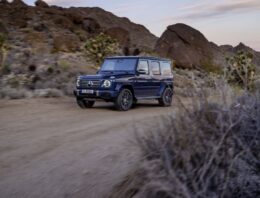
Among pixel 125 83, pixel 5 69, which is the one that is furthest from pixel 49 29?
pixel 125 83

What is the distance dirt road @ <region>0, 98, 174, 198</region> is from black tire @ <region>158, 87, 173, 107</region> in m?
3.65

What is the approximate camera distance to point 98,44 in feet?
107

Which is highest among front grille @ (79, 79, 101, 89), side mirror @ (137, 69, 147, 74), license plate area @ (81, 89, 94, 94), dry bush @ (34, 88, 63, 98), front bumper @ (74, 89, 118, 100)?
side mirror @ (137, 69, 147, 74)

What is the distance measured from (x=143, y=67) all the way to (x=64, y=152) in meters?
9.28

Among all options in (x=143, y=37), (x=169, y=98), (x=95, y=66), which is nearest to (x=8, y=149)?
(x=169, y=98)

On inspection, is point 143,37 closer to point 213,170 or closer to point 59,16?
point 59,16

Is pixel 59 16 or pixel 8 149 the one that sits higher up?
pixel 59 16

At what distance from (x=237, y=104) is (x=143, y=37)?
252 ft

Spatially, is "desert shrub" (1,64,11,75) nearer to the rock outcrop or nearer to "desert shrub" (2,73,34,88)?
"desert shrub" (2,73,34,88)

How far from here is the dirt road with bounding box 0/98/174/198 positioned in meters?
7.64

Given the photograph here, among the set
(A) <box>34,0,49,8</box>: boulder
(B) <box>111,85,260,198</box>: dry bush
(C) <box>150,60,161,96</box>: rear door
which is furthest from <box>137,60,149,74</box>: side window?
(A) <box>34,0,49,8</box>: boulder

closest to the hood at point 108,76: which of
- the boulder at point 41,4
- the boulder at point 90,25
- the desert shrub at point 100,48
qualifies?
the desert shrub at point 100,48

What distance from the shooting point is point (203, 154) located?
5395 mm

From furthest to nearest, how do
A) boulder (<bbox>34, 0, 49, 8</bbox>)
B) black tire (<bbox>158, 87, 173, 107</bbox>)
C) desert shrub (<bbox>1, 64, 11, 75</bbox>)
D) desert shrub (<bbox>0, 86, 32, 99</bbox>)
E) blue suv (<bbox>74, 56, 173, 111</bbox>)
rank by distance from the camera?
1. boulder (<bbox>34, 0, 49, 8</bbox>)
2. desert shrub (<bbox>1, 64, 11, 75</bbox>)
3. desert shrub (<bbox>0, 86, 32, 99</bbox>)
4. black tire (<bbox>158, 87, 173, 107</bbox>)
5. blue suv (<bbox>74, 56, 173, 111</bbox>)
